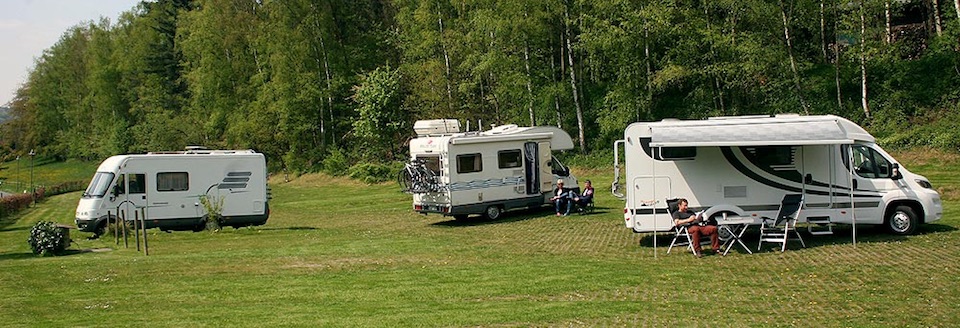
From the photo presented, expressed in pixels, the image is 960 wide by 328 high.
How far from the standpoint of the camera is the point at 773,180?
15.8 metres

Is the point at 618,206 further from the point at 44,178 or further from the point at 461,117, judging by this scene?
the point at 44,178

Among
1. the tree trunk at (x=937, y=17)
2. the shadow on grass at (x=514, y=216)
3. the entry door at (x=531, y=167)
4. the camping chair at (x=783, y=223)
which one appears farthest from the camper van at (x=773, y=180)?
the tree trunk at (x=937, y=17)

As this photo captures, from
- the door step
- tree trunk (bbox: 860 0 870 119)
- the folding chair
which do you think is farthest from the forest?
the folding chair

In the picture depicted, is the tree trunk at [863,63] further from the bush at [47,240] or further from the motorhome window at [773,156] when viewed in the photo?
the bush at [47,240]

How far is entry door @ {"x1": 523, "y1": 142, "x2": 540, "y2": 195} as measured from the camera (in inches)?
914

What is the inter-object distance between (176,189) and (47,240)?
5828 mm

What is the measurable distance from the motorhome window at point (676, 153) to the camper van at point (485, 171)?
7032 millimetres

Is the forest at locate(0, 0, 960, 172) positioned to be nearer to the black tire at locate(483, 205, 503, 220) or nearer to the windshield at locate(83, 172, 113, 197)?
the black tire at locate(483, 205, 503, 220)

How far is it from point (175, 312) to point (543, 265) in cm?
588

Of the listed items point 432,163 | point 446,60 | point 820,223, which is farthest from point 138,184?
point 446,60

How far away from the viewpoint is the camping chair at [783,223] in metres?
15.0

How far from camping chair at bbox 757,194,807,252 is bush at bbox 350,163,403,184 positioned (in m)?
26.8

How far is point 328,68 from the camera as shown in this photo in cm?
5022

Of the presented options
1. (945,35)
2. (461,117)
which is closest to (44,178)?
(461,117)
